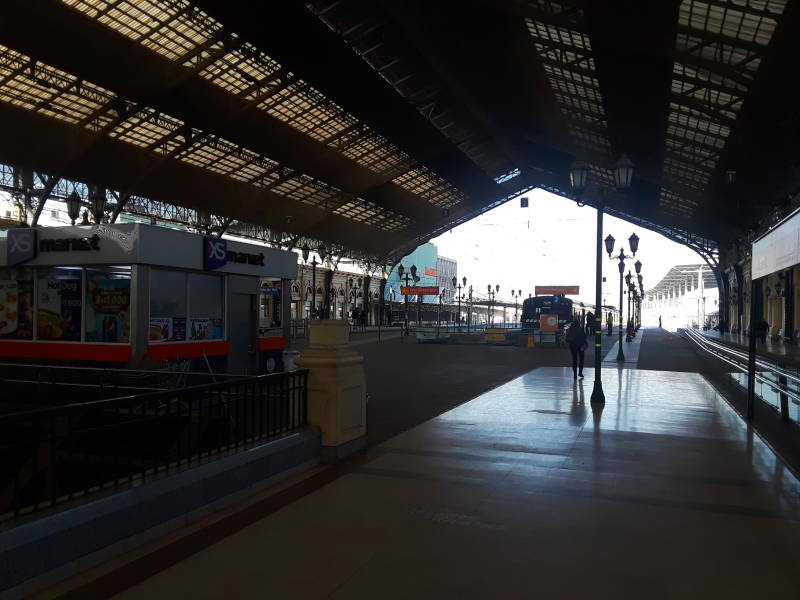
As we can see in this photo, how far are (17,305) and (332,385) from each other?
7.94 m

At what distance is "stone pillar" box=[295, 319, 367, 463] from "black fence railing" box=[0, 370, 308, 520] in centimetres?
16

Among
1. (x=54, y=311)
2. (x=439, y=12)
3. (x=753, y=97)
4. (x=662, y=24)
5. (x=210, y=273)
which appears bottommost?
(x=54, y=311)

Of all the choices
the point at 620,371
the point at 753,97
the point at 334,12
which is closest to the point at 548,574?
the point at 620,371

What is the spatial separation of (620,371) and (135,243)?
14799 millimetres

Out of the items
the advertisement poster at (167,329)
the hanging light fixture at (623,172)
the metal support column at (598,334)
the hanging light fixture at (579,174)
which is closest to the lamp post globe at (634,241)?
the metal support column at (598,334)

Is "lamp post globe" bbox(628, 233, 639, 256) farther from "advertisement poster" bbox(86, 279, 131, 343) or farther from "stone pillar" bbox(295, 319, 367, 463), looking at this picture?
"advertisement poster" bbox(86, 279, 131, 343)

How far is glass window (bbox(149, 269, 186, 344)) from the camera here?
10.6 m

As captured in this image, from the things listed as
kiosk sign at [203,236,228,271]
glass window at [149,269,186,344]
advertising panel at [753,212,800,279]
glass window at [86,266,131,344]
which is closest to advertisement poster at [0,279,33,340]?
glass window at [86,266,131,344]

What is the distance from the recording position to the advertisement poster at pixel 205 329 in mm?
11422

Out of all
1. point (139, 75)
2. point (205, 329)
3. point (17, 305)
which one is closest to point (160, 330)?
point (205, 329)

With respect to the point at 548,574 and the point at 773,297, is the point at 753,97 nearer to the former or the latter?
the point at 548,574

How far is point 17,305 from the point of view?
11.4 m

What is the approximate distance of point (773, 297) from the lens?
4084cm

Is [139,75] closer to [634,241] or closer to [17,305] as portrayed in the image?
[17,305]
